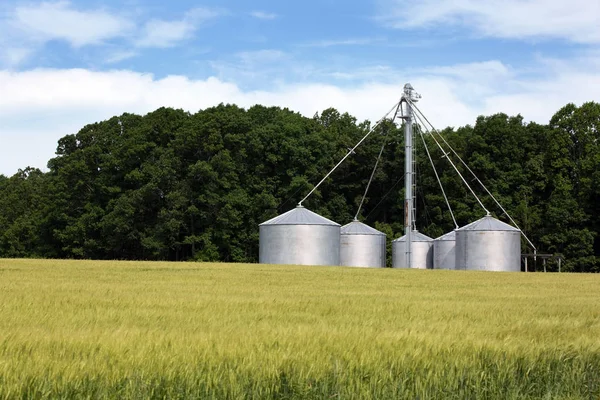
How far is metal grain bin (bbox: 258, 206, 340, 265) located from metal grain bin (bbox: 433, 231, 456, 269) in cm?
1278

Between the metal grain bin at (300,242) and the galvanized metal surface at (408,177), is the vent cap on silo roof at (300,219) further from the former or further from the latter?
the galvanized metal surface at (408,177)

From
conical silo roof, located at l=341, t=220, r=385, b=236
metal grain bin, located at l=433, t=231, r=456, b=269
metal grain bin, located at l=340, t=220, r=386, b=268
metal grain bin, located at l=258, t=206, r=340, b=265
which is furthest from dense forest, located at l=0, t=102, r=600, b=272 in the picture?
metal grain bin, located at l=258, t=206, r=340, b=265

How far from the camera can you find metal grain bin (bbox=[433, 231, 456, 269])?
6759 centimetres

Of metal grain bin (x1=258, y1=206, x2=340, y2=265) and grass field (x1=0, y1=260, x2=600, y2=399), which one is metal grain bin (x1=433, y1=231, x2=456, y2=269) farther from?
grass field (x1=0, y1=260, x2=600, y2=399)

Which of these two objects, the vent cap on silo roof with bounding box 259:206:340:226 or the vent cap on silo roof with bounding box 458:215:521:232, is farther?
the vent cap on silo roof with bounding box 458:215:521:232

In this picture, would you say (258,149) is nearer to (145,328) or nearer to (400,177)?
(400,177)

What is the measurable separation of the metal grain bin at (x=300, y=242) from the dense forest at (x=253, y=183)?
16.5 meters

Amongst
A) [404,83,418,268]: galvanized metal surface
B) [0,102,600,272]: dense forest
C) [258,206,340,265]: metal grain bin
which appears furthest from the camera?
[0,102,600,272]: dense forest

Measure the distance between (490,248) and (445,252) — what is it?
302 inches

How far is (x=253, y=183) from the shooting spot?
80375 millimetres

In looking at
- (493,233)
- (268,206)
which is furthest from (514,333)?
(268,206)

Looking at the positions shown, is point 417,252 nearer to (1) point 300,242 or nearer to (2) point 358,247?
(2) point 358,247

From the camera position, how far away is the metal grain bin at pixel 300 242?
57.7m

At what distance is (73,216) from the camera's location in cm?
8231
